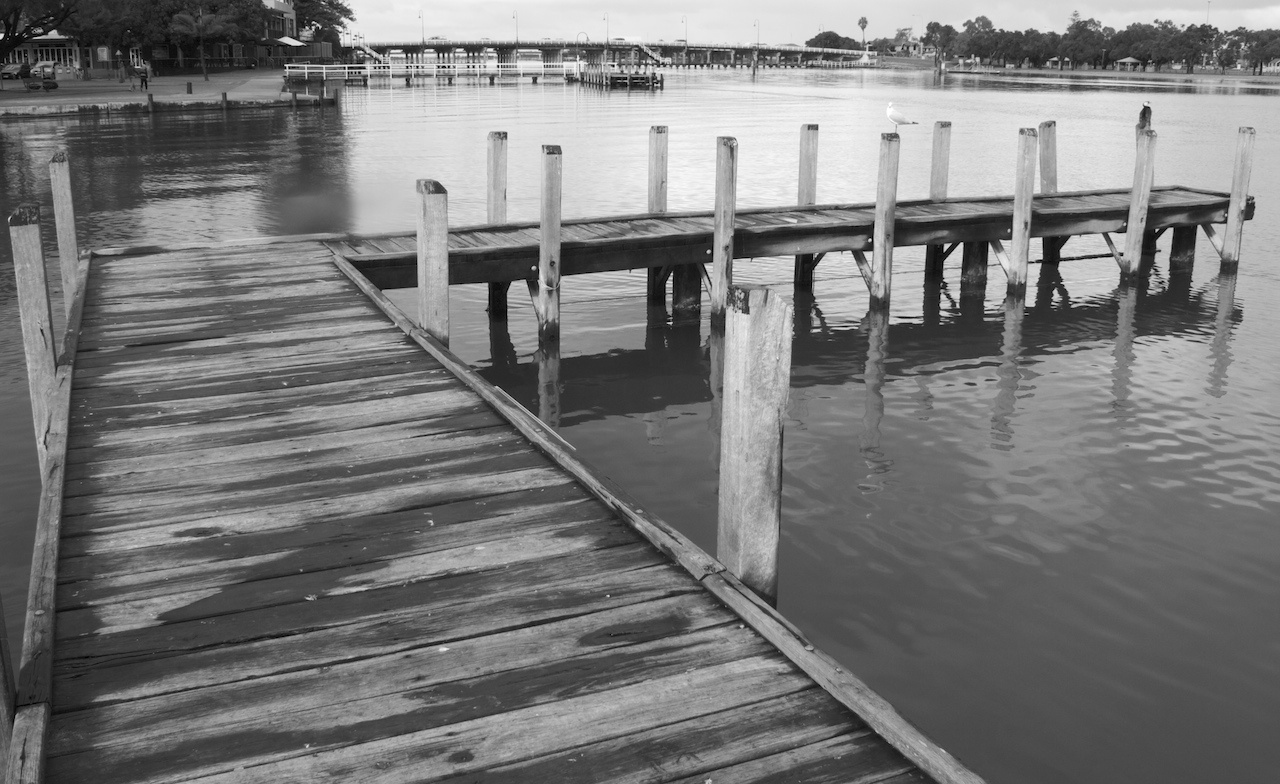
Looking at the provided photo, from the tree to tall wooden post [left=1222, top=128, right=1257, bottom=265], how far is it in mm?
49580

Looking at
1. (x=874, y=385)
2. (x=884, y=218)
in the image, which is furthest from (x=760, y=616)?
(x=884, y=218)

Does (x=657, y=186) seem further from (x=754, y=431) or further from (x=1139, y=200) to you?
(x=754, y=431)

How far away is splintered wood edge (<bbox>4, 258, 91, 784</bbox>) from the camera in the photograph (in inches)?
132

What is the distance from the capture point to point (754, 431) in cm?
488

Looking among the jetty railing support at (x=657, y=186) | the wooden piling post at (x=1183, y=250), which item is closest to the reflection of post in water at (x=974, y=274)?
the wooden piling post at (x=1183, y=250)

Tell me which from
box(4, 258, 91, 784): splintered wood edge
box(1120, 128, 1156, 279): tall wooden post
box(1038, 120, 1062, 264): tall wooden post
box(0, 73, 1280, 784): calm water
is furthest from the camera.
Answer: box(1038, 120, 1062, 264): tall wooden post

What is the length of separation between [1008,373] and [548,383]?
532cm

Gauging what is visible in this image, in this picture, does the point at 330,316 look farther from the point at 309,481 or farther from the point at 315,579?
the point at 315,579

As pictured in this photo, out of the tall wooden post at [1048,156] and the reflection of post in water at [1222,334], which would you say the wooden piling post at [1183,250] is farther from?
the tall wooden post at [1048,156]

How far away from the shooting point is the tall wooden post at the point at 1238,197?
17.0 metres

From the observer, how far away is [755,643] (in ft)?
13.9

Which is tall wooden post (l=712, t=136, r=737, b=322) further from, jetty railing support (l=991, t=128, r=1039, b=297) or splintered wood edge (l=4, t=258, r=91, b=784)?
splintered wood edge (l=4, t=258, r=91, b=784)

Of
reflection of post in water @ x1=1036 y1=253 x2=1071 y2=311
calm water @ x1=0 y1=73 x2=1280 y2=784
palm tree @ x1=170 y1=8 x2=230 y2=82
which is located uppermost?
palm tree @ x1=170 y1=8 x2=230 y2=82

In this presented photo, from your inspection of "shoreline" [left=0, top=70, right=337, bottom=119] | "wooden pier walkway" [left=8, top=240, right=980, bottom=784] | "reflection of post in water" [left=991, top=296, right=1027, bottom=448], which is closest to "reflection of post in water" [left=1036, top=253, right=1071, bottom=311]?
"reflection of post in water" [left=991, top=296, right=1027, bottom=448]
